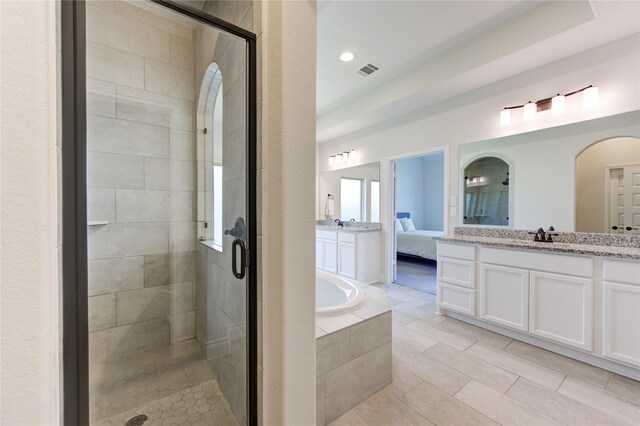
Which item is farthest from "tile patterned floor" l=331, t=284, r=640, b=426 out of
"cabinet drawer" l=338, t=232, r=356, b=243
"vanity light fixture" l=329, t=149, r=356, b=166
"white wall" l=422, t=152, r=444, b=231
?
"white wall" l=422, t=152, r=444, b=231

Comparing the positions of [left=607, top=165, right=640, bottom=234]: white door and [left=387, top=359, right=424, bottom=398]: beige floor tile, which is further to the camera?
[left=607, top=165, right=640, bottom=234]: white door

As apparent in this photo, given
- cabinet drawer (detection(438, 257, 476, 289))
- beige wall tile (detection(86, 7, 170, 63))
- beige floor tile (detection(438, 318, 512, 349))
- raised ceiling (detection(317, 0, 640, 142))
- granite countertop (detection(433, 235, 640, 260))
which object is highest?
raised ceiling (detection(317, 0, 640, 142))

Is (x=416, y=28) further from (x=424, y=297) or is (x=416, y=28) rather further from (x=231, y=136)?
(x=424, y=297)

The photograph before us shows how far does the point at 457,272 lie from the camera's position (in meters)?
2.71

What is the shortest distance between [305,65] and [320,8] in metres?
1.50

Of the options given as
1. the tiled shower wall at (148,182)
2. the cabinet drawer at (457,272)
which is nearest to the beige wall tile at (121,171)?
the tiled shower wall at (148,182)

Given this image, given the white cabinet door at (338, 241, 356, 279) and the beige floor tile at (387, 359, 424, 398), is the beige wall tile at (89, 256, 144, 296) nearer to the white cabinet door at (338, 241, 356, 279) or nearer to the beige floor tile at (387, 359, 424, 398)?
the beige floor tile at (387, 359, 424, 398)

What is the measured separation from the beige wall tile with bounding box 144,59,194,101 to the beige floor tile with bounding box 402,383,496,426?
2680 mm

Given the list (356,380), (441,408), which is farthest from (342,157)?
(441,408)

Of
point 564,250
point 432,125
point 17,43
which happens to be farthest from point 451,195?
point 17,43

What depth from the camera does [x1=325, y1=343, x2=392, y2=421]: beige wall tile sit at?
147 centimetres

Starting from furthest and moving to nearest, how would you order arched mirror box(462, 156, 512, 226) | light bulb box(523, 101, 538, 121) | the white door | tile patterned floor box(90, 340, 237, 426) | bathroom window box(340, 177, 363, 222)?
bathroom window box(340, 177, 363, 222) < arched mirror box(462, 156, 512, 226) < light bulb box(523, 101, 538, 121) < the white door < tile patterned floor box(90, 340, 237, 426)

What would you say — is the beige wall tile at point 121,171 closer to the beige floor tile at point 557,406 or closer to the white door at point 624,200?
the beige floor tile at point 557,406

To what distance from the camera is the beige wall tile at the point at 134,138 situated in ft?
5.24
